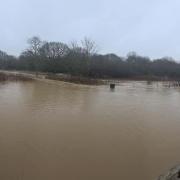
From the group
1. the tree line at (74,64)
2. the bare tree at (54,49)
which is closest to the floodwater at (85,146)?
the tree line at (74,64)

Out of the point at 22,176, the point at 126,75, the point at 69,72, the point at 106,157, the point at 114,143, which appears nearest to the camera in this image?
the point at 22,176

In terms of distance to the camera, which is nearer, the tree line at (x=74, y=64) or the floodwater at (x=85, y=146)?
the floodwater at (x=85, y=146)

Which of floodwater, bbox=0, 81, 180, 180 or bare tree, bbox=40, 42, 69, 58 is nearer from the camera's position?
floodwater, bbox=0, 81, 180, 180

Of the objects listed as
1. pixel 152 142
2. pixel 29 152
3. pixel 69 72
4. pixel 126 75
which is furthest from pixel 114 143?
pixel 126 75

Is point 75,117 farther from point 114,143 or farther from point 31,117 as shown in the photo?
point 114,143

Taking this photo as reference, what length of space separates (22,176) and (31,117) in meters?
8.74

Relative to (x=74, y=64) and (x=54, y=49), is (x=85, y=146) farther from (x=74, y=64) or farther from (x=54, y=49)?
(x=54, y=49)

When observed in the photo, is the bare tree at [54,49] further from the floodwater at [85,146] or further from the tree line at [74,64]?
the floodwater at [85,146]

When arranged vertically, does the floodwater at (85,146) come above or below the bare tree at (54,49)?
below

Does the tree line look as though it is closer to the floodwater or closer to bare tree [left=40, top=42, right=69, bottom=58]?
bare tree [left=40, top=42, right=69, bottom=58]

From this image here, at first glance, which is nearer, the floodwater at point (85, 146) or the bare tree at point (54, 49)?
the floodwater at point (85, 146)

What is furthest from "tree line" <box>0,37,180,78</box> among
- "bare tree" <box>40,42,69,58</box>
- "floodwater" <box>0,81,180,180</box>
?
"floodwater" <box>0,81,180,180</box>

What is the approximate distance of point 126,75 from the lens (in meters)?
89.2

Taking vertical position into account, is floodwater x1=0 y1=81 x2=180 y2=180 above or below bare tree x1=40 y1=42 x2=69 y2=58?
below
